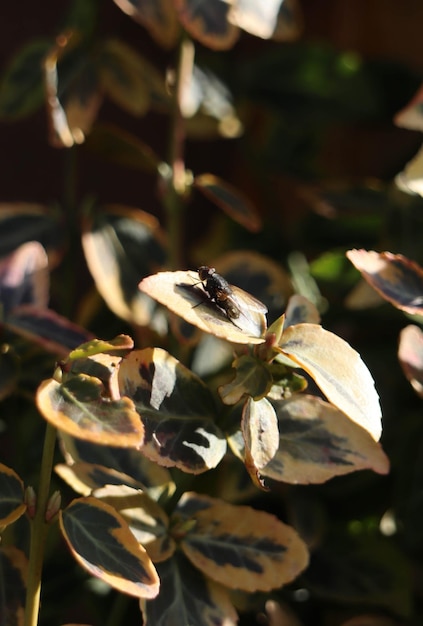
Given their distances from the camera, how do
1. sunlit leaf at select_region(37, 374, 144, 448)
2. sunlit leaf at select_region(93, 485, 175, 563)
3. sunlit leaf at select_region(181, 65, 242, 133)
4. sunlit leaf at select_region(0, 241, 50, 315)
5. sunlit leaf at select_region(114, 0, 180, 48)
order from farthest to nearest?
sunlit leaf at select_region(181, 65, 242, 133)
sunlit leaf at select_region(114, 0, 180, 48)
sunlit leaf at select_region(0, 241, 50, 315)
sunlit leaf at select_region(93, 485, 175, 563)
sunlit leaf at select_region(37, 374, 144, 448)

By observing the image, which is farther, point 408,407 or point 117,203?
point 117,203

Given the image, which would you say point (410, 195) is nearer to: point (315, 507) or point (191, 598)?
point (315, 507)

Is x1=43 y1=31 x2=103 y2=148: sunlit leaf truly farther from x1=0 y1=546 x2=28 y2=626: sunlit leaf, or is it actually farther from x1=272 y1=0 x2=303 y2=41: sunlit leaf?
x1=0 y1=546 x2=28 y2=626: sunlit leaf

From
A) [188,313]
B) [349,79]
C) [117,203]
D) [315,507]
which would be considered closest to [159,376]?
[188,313]

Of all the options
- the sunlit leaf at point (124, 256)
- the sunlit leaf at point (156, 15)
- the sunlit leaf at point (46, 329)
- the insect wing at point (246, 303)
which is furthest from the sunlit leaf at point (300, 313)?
the sunlit leaf at point (156, 15)

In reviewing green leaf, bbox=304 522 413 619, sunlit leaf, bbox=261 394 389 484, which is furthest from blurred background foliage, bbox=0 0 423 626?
sunlit leaf, bbox=261 394 389 484

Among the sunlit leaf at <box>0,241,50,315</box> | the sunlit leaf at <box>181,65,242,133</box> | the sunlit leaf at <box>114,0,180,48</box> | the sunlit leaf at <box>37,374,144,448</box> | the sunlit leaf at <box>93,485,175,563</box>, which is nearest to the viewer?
the sunlit leaf at <box>37,374,144,448</box>

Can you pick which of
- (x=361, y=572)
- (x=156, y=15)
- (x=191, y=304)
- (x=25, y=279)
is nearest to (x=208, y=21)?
(x=156, y=15)
